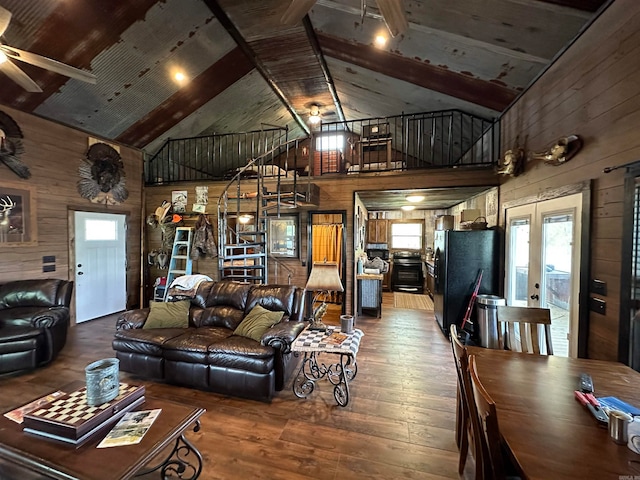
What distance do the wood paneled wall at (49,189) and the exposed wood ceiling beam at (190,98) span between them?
0.88 meters

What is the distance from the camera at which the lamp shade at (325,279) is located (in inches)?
110

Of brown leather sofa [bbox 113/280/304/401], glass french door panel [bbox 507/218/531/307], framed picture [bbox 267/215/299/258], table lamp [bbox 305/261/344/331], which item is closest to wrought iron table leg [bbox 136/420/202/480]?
brown leather sofa [bbox 113/280/304/401]

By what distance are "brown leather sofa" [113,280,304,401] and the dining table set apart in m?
1.71

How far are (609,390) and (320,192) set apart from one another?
4464mm

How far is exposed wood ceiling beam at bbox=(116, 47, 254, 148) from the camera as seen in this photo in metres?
4.84

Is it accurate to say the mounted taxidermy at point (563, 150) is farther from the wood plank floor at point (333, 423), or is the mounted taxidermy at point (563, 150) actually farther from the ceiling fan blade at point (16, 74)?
the ceiling fan blade at point (16, 74)

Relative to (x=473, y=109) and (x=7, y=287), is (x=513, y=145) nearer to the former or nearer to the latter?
(x=473, y=109)

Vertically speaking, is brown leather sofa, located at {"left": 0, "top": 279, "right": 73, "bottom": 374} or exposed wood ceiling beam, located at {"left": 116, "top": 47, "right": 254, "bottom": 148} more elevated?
exposed wood ceiling beam, located at {"left": 116, "top": 47, "right": 254, "bottom": 148}

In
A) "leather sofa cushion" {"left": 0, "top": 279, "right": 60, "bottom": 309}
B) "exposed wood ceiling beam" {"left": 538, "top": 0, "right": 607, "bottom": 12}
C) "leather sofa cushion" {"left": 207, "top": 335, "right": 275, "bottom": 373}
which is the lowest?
"leather sofa cushion" {"left": 207, "top": 335, "right": 275, "bottom": 373}

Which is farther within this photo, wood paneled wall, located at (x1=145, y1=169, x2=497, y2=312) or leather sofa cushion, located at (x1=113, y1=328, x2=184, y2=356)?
wood paneled wall, located at (x1=145, y1=169, x2=497, y2=312)

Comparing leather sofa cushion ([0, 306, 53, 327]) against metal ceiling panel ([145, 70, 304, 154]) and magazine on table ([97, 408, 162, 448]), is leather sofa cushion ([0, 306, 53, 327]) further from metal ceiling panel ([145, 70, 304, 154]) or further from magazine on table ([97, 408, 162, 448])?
metal ceiling panel ([145, 70, 304, 154])

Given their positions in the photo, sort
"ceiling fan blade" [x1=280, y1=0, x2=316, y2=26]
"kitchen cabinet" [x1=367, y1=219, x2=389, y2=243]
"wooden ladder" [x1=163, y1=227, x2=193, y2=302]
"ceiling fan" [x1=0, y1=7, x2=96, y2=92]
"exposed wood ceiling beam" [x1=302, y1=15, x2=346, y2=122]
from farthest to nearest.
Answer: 1. "kitchen cabinet" [x1=367, y1=219, x2=389, y2=243]
2. "wooden ladder" [x1=163, y1=227, x2=193, y2=302]
3. "exposed wood ceiling beam" [x1=302, y1=15, x2=346, y2=122]
4. "ceiling fan" [x1=0, y1=7, x2=96, y2=92]
5. "ceiling fan blade" [x1=280, y1=0, x2=316, y2=26]

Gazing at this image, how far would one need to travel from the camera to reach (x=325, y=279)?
2842 millimetres

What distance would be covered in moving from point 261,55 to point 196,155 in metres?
3.17
